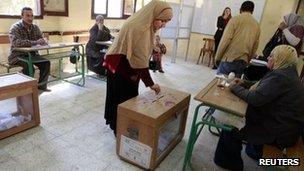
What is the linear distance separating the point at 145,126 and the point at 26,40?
232 centimetres

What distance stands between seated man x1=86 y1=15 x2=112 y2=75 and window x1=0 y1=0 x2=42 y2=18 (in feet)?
3.11

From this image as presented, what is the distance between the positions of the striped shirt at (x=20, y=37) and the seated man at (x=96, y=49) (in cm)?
93

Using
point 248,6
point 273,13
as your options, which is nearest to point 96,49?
point 248,6

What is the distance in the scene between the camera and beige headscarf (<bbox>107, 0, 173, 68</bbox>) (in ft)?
6.12

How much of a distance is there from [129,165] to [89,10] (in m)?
3.79

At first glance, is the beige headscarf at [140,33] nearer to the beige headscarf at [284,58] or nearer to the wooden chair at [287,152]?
the beige headscarf at [284,58]

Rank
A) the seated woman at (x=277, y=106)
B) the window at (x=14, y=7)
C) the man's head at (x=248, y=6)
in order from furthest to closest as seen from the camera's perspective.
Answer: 1. the window at (x=14, y=7)
2. the man's head at (x=248, y=6)
3. the seated woman at (x=277, y=106)

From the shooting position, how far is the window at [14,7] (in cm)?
346

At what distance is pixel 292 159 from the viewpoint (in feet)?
4.70

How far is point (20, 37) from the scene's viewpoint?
Answer: 10.2 ft

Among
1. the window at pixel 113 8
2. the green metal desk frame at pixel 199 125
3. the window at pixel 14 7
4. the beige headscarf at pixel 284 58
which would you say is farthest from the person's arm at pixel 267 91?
the window at pixel 113 8

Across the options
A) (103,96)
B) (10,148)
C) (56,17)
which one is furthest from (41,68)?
(10,148)

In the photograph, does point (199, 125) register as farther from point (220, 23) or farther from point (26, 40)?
point (220, 23)

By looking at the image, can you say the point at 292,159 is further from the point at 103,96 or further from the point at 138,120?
the point at 103,96
